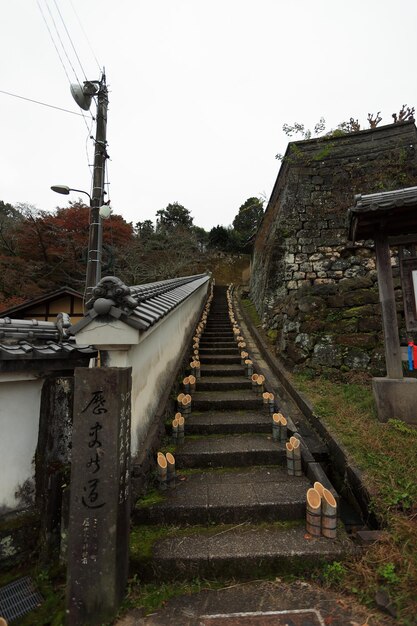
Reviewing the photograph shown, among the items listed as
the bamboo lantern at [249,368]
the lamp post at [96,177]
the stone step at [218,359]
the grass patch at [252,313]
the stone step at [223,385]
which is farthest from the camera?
the grass patch at [252,313]

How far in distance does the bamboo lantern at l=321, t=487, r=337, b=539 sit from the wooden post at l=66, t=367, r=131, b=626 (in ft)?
6.10

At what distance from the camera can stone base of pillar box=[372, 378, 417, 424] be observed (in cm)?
436

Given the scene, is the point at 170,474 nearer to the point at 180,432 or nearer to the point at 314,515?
the point at 180,432

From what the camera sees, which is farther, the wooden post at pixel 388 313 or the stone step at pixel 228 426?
the wooden post at pixel 388 313

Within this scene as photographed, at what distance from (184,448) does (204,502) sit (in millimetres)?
952

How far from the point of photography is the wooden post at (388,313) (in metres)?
4.62

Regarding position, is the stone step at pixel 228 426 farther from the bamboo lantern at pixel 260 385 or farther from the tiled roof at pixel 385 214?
the tiled roof at pixel 385 214

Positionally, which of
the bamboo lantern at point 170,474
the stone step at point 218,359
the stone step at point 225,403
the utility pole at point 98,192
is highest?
the utility pole at point 98,192

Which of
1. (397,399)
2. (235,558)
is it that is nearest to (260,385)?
(397,399)


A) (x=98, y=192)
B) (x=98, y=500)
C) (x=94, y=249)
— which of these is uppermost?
(x=98, y=192)

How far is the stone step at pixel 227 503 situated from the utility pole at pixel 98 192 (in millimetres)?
4571

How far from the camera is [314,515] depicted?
277cm

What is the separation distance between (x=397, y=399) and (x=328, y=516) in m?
2.54

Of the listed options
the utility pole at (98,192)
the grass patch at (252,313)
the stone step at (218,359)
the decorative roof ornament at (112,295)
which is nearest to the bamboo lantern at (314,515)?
the decorative roof ornament at (112,295)
